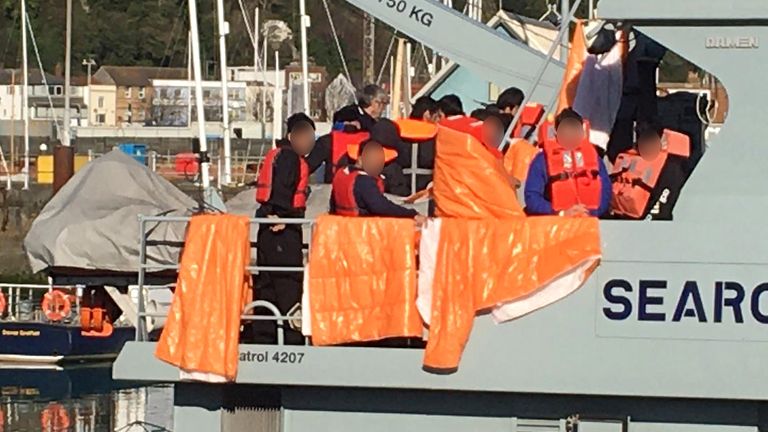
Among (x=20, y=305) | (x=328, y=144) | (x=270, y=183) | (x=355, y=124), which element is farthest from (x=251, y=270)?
(x=20, y=305)

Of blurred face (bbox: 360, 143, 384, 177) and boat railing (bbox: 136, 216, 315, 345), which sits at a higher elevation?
blurred face (bbox: 360, 143, 384, 177)

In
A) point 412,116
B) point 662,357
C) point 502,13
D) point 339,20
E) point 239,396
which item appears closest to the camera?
point 662,357

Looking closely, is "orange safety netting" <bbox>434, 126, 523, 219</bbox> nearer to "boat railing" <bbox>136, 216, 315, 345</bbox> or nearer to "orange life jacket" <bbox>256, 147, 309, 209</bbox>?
"boat railing" <bbox>136, 216, 315, 345</bbox>

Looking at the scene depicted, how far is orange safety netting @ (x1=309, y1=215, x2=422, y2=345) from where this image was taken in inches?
310

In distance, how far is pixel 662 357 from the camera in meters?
7.64

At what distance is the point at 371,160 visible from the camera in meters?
8.35

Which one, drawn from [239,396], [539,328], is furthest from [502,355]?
[239,396]

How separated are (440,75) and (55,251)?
12.9 meters

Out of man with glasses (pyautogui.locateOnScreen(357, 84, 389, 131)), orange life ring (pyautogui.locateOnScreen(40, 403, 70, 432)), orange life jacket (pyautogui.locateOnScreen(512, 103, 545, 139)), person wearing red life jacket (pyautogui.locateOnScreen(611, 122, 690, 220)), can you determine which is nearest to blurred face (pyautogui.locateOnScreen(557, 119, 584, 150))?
person wearing red life jacket (pyautogui.locateOnScreen(611, 122, 690, 220))

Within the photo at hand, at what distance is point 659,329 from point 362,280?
5.08 ft

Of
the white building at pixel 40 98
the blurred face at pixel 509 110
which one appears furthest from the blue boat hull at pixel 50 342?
the white building at pixel 40 98

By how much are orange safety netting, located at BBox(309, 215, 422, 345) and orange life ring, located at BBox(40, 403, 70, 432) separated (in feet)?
45.6

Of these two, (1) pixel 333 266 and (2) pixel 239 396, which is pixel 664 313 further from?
(2) pixel 239 396

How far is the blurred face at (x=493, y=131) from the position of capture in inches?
335
